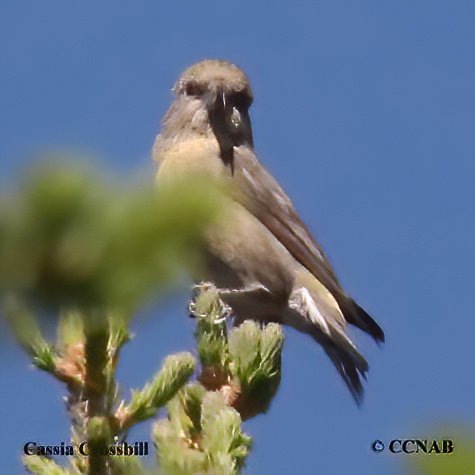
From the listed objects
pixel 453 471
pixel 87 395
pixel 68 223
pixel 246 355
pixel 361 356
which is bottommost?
pixel 453 471

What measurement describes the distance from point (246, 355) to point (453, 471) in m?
1.45

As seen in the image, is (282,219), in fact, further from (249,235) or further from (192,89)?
(192,89)

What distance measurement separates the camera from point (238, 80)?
581 centimetres

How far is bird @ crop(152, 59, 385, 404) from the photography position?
5105 mm

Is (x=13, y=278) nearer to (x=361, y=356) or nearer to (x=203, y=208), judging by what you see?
(x=203, y=208)

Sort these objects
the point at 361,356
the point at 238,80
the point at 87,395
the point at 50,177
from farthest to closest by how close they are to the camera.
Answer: the point at 238,80, the point at 361,356, the point at 87,395, the point at 50,177

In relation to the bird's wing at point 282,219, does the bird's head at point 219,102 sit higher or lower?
higher

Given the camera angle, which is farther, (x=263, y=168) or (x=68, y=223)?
(x=263, y=168)

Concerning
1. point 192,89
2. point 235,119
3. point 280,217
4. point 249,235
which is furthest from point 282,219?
point 192,89

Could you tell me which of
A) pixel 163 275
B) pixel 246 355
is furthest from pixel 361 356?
pixel 163 275

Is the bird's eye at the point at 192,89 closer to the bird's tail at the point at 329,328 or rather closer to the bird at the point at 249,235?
the bird at the point at 249,235

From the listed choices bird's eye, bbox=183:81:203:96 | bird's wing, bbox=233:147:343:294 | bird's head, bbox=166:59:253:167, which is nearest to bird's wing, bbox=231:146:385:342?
bird's wing, bbox=233:147:343:294

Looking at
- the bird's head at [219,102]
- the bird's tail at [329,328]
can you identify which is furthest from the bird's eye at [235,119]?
the bird's tail at [329,328]

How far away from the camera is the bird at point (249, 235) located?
16.8 feet
